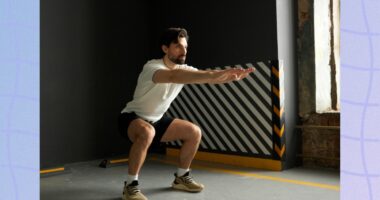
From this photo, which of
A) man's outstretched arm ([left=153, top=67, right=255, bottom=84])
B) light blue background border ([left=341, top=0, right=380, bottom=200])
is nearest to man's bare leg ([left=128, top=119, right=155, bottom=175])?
man's outstretched arm ([left=153, top=67, right=255, bottom=84])

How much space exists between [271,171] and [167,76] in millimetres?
1905

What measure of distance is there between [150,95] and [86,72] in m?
2.22

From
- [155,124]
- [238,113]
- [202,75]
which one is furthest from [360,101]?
[238,113]

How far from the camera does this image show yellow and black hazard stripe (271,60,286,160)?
3.89 meters

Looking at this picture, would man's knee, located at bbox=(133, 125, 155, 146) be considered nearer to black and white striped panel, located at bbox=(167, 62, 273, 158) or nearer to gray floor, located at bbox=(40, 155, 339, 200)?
gray floor, located at bbox=(40, 155, 339, 200)

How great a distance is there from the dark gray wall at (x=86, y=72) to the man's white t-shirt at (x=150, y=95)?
1.92 m

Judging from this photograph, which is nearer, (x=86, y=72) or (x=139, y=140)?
(x=139, y=140)

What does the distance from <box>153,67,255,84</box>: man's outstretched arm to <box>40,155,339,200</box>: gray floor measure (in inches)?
37.2

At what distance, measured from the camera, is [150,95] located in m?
2.85

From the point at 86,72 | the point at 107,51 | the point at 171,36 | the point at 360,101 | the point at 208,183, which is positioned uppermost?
the point at 107,51

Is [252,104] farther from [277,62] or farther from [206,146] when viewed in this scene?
[206,146]

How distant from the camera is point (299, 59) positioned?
410 centimetres

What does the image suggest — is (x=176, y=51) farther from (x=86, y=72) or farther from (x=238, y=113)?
(x=86, y=72)

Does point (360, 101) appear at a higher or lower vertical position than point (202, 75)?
lower
